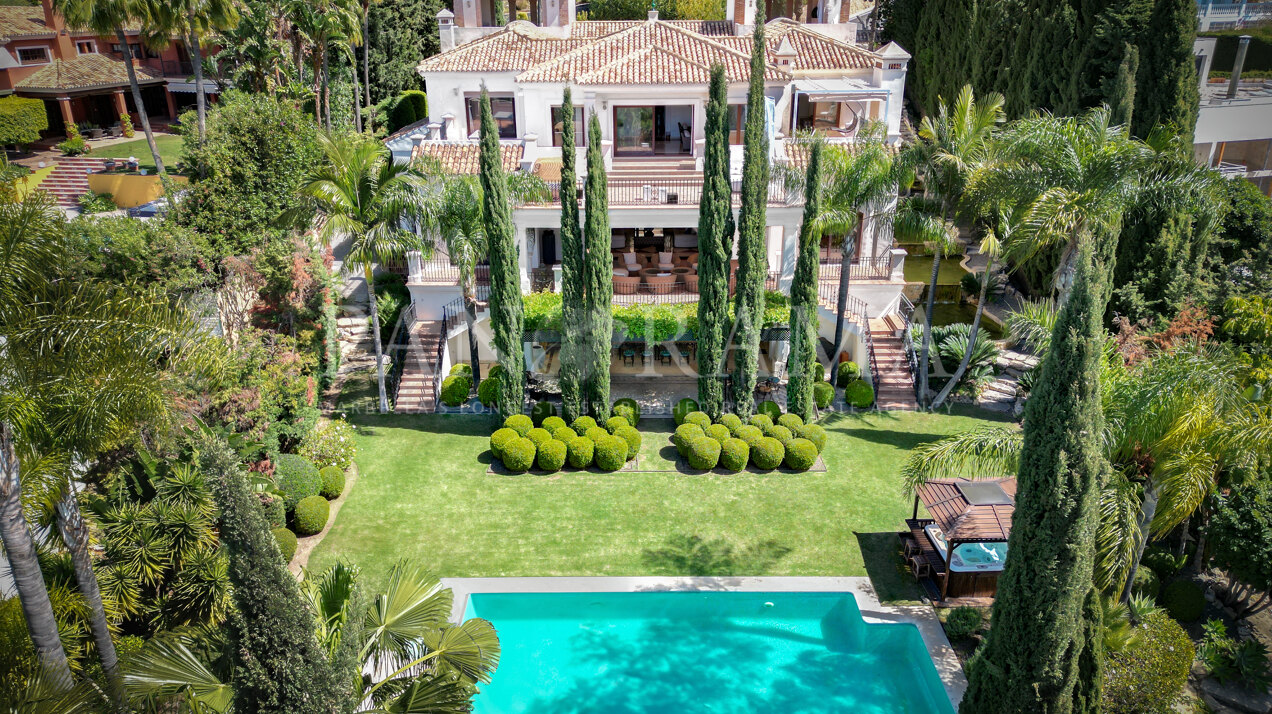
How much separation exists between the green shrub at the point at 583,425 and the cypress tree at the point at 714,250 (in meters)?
3.21

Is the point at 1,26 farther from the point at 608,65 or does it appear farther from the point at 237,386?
the point at 237,386

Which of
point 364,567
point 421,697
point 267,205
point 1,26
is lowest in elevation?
point 364,567

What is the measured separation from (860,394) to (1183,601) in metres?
9.84

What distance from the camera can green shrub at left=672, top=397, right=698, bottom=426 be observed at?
2339 cm

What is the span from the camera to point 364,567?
1778 cm

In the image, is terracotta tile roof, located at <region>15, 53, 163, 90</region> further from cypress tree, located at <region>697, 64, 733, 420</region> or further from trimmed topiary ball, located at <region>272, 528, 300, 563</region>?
cypress tree, located at <region>697, 64, 733, 420</region>

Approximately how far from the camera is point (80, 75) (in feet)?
132

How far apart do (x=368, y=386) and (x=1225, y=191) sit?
26.0 m

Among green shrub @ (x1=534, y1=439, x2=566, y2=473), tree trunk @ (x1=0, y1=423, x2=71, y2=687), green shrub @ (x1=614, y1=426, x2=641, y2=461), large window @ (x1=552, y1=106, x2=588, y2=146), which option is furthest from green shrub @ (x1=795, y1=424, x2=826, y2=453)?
tree trunk @ (x1=0, y1=423, x2=71, y2=687)

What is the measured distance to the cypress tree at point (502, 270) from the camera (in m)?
20.9

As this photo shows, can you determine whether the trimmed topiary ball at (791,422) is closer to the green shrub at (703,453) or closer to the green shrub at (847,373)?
the green shrub at (703,453)

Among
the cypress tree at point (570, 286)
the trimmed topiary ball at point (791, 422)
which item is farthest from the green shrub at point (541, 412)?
the trimmed topiary ball at point (791, 422)

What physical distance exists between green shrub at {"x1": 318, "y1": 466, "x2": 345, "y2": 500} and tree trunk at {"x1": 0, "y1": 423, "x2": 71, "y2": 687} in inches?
407

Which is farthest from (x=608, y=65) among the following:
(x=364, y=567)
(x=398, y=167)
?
(x=364, y=567)
